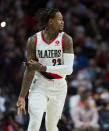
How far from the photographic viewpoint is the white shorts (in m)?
5.70

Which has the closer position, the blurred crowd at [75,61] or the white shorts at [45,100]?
the white shorts at [45,100]

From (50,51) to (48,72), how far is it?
0.28 meters

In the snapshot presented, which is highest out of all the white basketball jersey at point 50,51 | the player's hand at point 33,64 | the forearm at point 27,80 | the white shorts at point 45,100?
the white basketball jersey at point 50,51

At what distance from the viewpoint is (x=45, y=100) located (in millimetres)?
5836

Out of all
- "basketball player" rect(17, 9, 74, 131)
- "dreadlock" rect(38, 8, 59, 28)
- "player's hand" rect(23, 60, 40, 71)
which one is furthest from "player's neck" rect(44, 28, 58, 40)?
"player's hand" rect(23, 60, 40, 71)

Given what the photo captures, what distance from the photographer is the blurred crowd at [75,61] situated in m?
9.35

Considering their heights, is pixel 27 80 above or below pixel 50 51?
below

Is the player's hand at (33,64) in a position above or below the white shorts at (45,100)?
above

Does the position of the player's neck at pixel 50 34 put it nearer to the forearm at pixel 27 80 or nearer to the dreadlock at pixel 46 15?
the dreadlock at pixel 46 15

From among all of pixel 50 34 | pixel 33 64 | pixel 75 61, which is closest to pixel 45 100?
pixel 33 64

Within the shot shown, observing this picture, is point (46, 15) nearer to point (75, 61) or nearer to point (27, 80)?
point (27, 80)

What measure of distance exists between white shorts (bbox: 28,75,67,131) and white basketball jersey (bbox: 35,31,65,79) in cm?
25

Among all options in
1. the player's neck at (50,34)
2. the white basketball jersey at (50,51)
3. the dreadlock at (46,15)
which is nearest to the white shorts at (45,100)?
the white basketball jersey at (50,51)

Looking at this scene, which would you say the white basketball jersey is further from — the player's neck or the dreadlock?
the dreadlock
